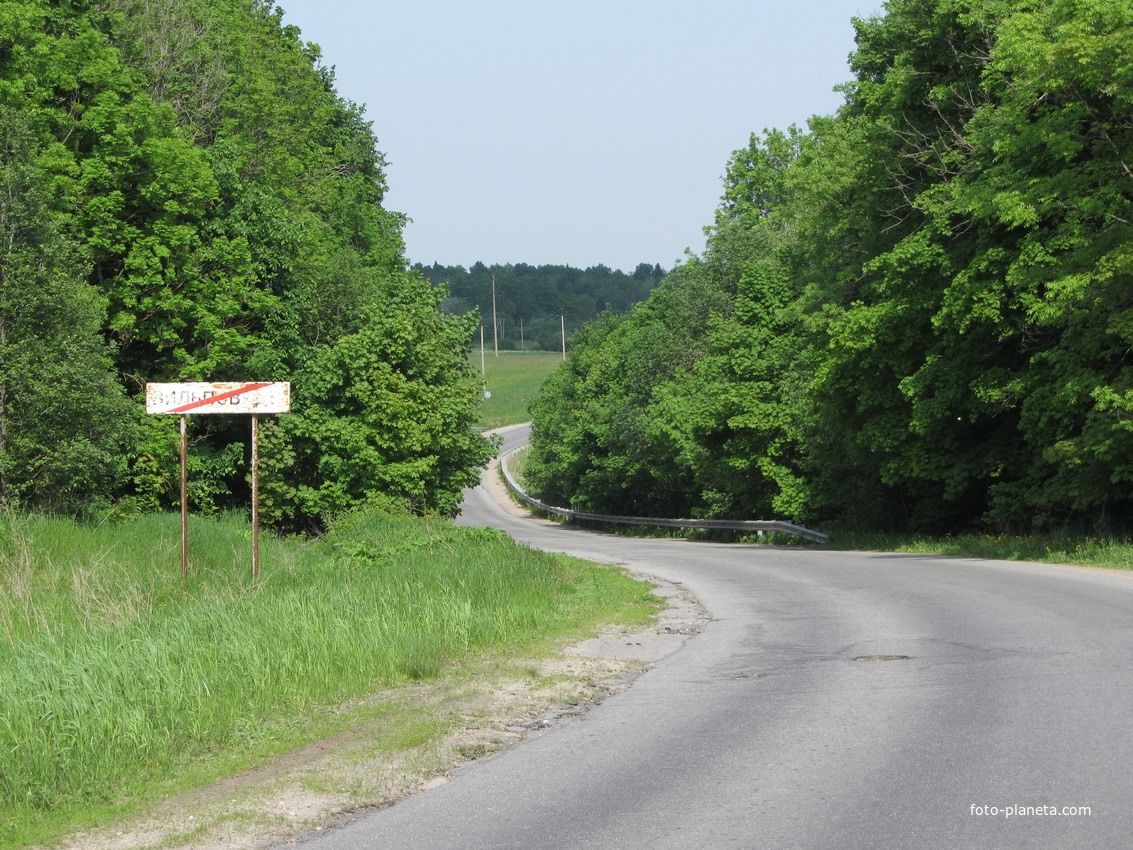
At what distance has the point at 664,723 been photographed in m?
8.58

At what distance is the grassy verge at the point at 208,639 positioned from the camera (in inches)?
294

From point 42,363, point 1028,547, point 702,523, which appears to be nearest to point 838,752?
point 1028,547

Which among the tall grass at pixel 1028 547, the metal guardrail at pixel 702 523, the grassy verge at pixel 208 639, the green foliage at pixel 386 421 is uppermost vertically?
the green foliage at pixel 386 421

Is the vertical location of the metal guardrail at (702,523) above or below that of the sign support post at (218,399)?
below

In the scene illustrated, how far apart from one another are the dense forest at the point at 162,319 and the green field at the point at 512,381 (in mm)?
76805

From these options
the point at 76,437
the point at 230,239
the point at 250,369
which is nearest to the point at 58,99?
the point at 230,239

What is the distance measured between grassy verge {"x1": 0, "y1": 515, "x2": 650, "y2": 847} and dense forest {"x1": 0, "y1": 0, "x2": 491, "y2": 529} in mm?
4680

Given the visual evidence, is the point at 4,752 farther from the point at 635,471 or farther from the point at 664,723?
the point at 635,471

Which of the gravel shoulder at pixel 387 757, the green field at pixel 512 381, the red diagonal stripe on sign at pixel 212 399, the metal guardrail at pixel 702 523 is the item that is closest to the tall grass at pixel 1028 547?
the metal guardrail at pixel 702 523

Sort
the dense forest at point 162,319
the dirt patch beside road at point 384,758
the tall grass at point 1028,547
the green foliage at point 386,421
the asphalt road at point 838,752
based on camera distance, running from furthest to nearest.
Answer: the green foliage at point 386,421 → the dense forest at point 162,319 → the tall grass at point 1028,547 → the dirt patch beside road at point 384,758 → the asphalt road at point 838,752

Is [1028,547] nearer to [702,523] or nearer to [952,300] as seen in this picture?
[952,300]

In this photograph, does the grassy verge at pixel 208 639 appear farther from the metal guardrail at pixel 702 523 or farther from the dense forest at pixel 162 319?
the metal guardrail at pixel 702 523

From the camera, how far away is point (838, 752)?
7500 mm

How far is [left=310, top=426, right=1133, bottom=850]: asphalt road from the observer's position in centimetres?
598
